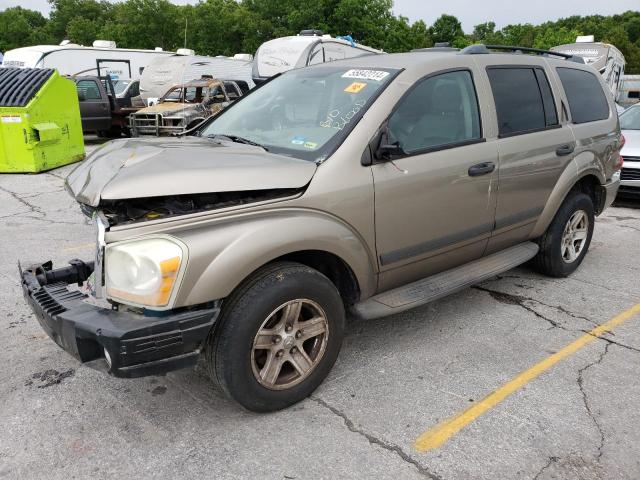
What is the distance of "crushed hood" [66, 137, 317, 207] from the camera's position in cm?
245

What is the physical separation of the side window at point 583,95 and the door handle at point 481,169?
1344mm

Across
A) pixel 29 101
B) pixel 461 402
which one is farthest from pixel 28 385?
pixel 29 101

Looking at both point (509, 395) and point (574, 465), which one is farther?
point (509, 395)

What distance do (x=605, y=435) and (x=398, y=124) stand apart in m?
1.99

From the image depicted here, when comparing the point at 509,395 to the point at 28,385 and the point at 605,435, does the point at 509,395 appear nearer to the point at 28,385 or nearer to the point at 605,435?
the point at 605,435

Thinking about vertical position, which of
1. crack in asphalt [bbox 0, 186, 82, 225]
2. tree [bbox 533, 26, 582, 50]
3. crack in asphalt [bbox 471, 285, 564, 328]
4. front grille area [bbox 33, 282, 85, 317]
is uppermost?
tree [bbox 533, 26, 582, 50]

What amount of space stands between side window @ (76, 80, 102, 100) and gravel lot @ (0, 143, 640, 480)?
37.6 feet

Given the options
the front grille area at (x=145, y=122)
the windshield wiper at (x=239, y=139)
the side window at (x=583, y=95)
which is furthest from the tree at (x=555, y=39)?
the windshield wiper at (x=239, y=139)

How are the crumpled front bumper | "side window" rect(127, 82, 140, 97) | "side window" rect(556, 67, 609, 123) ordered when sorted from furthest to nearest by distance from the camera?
"side window" rect(127, 82, 140, 97), "side window" rect(556, 67, 609, 123), the crumpled front bumper

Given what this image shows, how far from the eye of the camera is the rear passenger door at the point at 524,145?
12.5 ft

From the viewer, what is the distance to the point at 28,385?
3074 mm

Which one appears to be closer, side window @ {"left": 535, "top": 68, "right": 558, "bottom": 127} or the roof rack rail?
the roof rack rail

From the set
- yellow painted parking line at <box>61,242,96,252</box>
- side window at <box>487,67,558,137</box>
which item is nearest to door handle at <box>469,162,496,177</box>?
side window at <box>487,67,558,137</box>

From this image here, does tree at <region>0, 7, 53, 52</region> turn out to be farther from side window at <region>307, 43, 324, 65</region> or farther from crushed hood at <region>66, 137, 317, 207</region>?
crushed hood at <region>66, 137, 317, 207</region>
